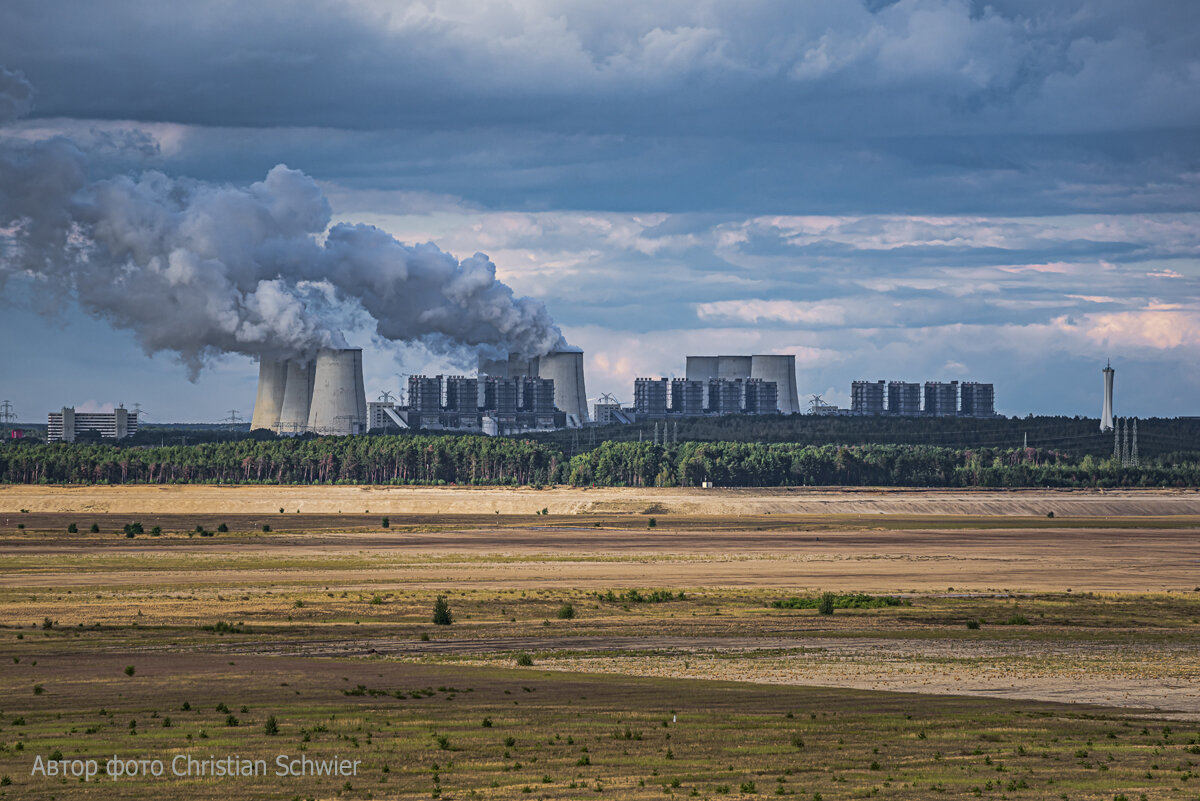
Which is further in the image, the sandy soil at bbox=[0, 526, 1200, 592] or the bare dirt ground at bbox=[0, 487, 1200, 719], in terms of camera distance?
the sandy soil at bbox=[0, 526, 1200, 592]

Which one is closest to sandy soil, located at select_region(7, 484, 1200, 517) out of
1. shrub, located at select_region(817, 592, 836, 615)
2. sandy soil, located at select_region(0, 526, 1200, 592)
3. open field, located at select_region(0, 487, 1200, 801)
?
sandy soil, located at select_region(0, 526, 1200, 592)

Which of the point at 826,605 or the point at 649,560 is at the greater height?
the point at 826,605

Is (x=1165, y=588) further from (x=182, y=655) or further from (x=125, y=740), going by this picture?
(x=125, y=740)

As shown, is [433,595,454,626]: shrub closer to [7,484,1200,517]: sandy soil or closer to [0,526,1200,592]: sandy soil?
[0,526,1200,592]: sandy soil

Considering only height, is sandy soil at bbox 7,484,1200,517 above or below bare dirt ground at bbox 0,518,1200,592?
above

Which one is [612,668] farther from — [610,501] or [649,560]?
[610,501]

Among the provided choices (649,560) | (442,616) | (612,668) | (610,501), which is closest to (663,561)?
(649,560)

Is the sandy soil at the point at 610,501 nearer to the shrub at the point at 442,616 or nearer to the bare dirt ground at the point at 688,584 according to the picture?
the bare dirt ground at the point at 688,584

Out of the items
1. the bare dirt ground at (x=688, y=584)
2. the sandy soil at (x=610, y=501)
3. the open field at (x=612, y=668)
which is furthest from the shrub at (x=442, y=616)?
the sandy soil at (x=610, y=501)
